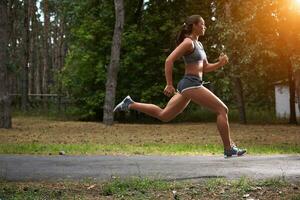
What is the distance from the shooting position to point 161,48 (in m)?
33.5

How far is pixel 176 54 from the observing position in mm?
7418

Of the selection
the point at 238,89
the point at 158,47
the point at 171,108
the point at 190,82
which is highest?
the point at 158,47

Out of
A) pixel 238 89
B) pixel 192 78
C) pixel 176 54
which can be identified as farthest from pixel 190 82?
pixel 238 89

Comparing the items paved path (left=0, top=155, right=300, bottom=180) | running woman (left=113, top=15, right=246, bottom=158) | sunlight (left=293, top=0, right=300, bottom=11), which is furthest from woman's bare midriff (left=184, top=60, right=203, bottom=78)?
sunlight (left=293, top=0, right=300, bottom=11)

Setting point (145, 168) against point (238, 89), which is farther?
point (238, 89)

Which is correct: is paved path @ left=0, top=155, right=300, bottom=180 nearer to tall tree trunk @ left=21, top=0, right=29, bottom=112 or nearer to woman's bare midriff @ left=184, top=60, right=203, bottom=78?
woman's bare midriff @ left=184, top=60, right=203, bottom=78

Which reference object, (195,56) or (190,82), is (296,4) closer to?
(195,56)

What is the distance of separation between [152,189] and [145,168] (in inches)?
74.1

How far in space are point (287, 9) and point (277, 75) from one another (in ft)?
30.6

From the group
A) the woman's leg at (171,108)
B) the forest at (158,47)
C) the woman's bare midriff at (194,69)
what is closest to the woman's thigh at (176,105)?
the woman's leg at (171,108)

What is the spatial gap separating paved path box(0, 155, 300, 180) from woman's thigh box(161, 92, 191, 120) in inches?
33.7

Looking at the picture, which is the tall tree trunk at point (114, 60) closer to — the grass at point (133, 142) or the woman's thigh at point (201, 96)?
the grass at point (133, 142)

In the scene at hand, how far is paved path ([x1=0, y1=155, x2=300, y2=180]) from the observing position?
726 cm

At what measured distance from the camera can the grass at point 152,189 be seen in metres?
5.85
